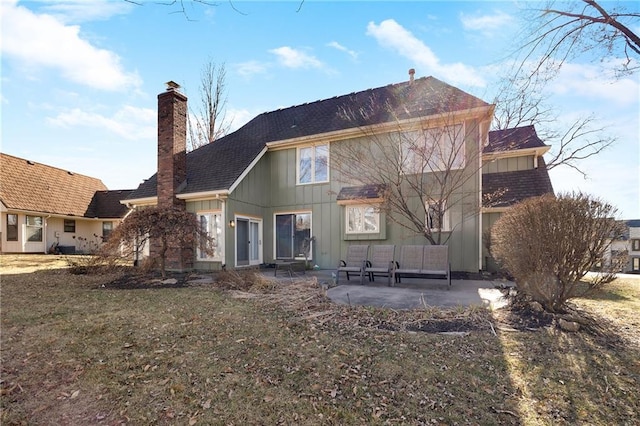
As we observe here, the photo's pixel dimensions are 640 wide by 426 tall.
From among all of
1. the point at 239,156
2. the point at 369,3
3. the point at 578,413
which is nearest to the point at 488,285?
the point at 578,413

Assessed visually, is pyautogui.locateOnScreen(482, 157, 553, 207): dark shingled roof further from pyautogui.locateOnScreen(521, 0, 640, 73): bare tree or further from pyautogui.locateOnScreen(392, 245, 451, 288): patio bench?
pyautogui.locateOnScreen(521, 0, 640, 73): bare tree

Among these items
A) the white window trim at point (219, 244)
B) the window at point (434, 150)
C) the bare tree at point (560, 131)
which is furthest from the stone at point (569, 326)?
the bare tree at point (560, 131)

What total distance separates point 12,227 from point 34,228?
3.61ft

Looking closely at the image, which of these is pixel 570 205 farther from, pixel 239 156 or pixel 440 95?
pixel 239 156

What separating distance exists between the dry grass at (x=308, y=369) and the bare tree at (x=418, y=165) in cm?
502

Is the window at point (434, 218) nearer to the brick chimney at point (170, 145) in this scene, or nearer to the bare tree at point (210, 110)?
the brick chimney at point (170, 145)

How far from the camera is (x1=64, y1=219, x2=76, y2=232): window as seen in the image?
2139 cm

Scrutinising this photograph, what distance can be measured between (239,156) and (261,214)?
8.20 feet

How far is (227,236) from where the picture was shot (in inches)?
440

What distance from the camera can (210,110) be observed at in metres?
24.0

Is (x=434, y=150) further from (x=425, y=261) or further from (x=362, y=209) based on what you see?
(x=425, y=261)

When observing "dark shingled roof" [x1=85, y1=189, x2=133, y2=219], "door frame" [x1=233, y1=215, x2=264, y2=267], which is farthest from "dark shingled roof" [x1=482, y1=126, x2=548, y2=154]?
"dark shingled roof" [x1=85, y1=189, x2=133, y2=219]

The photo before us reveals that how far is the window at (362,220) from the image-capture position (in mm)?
11398

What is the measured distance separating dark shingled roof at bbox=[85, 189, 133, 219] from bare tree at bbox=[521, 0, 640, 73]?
78.4 ft
